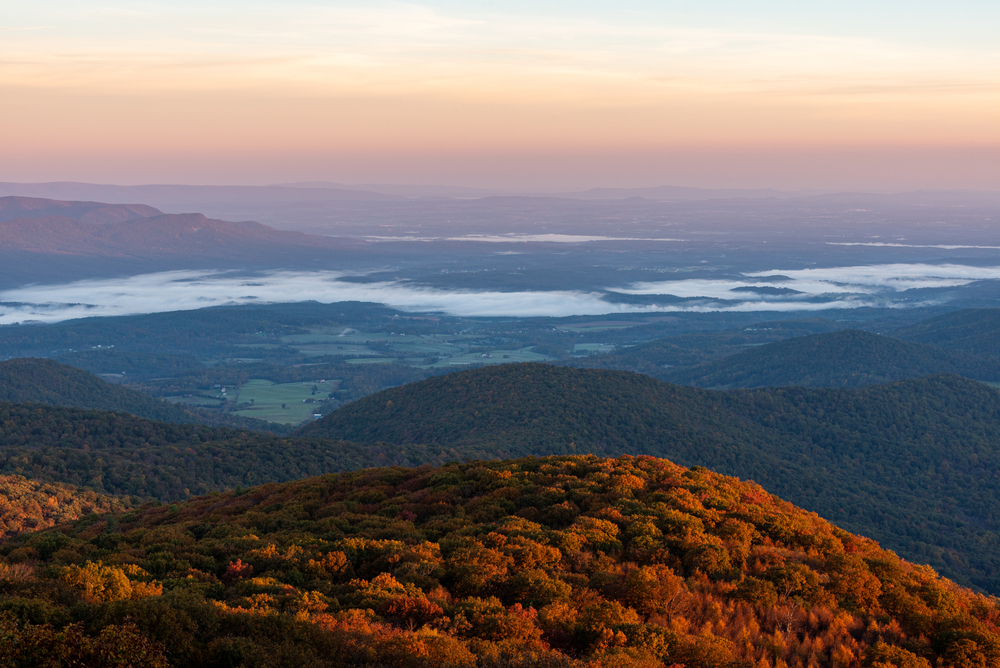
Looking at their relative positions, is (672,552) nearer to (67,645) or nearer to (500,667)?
(500,667)

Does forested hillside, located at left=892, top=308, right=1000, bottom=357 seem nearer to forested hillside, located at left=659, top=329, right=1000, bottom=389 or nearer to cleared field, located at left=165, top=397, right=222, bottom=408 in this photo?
forested hillside, located at left=659, top=329, right=1000, bottom=389

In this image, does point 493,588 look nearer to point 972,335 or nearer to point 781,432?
point 781,432

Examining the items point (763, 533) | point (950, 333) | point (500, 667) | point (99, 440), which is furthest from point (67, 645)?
point (950, 333)

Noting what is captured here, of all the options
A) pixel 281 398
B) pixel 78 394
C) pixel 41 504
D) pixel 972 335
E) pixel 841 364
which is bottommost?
pixel 281 398

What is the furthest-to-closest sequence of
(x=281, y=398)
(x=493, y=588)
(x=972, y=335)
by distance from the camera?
(x=972, y=335), (x=281, y=398), (x=493, y=588)

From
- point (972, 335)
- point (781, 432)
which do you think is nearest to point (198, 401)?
point (781, 432)

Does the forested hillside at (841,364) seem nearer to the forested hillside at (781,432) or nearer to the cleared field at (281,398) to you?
the forested hillside at (781,432)
